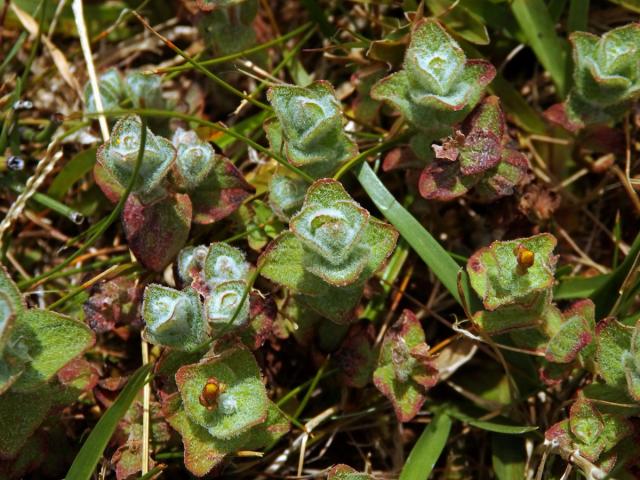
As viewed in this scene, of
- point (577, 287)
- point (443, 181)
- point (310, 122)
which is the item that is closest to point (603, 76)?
point (443, 181)

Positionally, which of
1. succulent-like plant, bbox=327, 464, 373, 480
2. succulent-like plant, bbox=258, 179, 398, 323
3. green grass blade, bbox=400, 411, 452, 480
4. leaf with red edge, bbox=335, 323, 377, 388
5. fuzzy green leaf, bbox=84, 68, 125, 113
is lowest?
green grass blade, bbox=400, 411, 452, 480

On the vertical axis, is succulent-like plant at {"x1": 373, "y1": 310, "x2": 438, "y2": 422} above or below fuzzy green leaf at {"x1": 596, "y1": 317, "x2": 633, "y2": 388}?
below

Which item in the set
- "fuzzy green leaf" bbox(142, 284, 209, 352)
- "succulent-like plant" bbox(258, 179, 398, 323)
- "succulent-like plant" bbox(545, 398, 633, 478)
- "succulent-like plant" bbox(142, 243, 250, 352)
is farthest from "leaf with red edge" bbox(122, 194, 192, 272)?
"succulent-like plant" bbox(545, 398, 633, 478)

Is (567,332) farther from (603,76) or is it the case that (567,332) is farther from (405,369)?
(603,76)

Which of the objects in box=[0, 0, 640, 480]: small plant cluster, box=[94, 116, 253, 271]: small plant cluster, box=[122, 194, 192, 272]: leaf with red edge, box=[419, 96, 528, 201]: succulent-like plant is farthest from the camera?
box=[122, 194, 192, 272]: leaf with red edge

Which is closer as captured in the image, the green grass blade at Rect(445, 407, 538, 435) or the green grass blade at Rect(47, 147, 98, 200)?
the green grass blade at Rect(445, 407, 538, 435)

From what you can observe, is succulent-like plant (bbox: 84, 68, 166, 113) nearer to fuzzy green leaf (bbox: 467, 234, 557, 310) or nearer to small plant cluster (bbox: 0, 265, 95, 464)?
small plant cluster (bbox: 0, 265, 95, 464)

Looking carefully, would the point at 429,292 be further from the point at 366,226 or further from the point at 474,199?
the point at 366,226

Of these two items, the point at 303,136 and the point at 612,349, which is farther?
the point at 303,136
